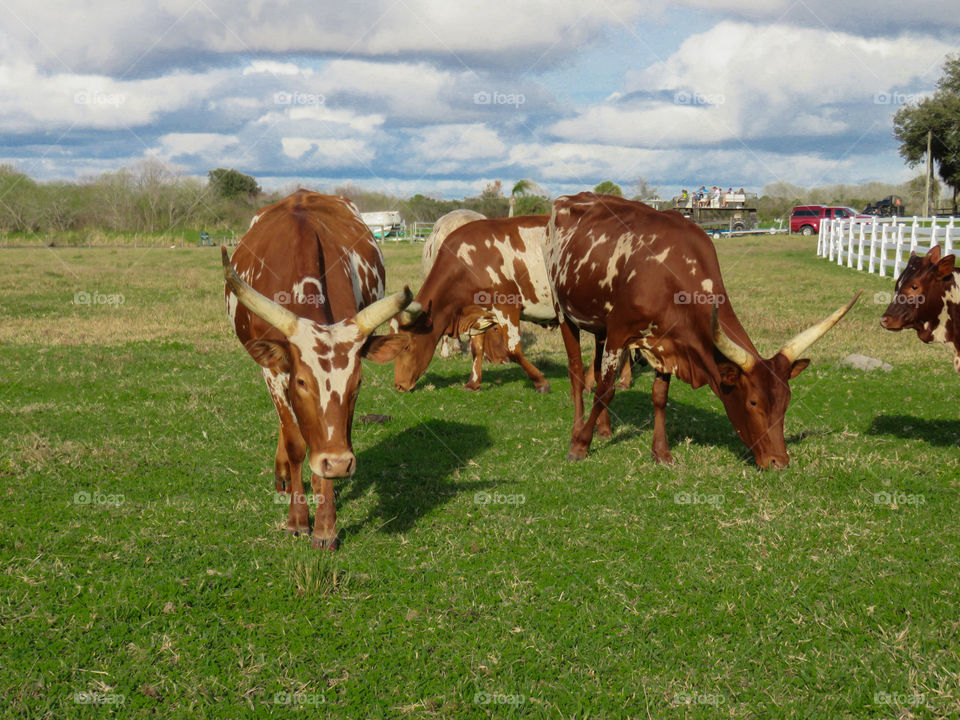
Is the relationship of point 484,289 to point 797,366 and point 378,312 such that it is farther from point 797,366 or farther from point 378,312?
point 378,312

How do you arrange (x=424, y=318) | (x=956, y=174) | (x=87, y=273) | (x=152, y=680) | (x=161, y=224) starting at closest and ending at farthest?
(x=152, y=680), (x=424, y=318), (x=87, y=273), (x=956, y=174), (x=161, y=224)

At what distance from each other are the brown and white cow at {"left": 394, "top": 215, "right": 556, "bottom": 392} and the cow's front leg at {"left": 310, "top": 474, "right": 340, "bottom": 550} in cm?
453

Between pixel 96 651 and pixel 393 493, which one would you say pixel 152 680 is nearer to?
pixel 96 651

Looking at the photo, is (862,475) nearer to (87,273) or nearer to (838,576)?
(838,576)

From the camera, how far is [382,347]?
211 inches

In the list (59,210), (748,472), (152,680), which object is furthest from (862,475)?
(59,210)

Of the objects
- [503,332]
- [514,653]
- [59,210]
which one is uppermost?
[59,210]

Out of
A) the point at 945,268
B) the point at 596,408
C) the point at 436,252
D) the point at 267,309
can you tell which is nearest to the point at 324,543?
A: the point at 267,309

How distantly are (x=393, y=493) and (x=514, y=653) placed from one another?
2.71 m

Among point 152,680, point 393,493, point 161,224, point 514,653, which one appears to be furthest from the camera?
point 161,224

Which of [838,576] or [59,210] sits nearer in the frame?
[838,576]

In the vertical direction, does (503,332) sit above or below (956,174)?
below

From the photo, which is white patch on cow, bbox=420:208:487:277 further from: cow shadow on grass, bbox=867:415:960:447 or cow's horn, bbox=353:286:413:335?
cow's horn, bbox=353:286:413:335

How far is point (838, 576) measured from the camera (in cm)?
524
